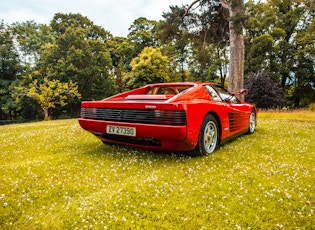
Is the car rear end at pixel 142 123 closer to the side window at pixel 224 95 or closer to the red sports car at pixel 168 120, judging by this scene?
the red sports car at pixel 168 120

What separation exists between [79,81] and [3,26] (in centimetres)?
1252

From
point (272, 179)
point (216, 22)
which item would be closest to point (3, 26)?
point (216, 22)

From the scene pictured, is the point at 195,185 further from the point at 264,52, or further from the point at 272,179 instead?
the point at 264,52

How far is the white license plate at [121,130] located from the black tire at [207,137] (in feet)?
3.41

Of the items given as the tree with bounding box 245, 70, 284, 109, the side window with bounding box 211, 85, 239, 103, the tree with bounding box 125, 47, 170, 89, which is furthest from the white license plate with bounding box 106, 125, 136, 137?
the tree with bounding box 125, 47, 170, 89

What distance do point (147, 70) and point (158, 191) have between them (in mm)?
29453

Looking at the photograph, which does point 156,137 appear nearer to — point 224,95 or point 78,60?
point 224,95

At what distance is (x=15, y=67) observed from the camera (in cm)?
2788

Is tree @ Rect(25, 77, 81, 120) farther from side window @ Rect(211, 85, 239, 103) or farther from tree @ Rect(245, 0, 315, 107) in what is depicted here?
tree @ Rect(245, 0, 315, 107)

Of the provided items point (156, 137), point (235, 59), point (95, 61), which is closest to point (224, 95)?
point (156, 137)

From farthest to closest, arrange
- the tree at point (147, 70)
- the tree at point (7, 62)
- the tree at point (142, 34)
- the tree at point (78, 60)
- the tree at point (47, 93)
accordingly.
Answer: the tree at point (142, 34), the tree at point (147, 70), the tree at point (7, 62), the tree at point (78, 60), the tree at point (47, 93)

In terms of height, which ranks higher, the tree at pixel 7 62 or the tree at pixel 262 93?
the tree at pixel 7 62

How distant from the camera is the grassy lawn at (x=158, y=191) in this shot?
181 cm

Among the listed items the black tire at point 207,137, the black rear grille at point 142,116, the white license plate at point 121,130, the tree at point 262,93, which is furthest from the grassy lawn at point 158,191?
the tree at point 262,93
